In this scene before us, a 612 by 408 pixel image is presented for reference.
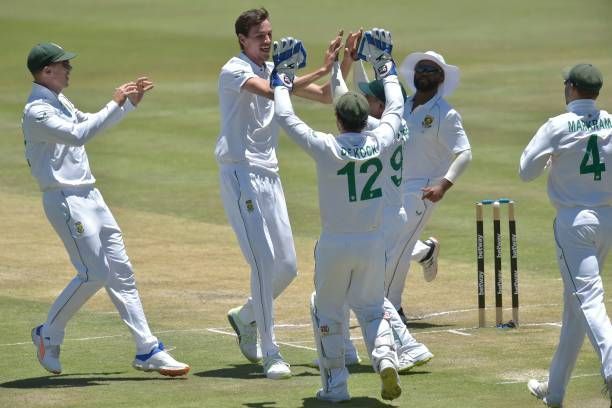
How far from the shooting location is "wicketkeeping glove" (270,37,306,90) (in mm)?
10000

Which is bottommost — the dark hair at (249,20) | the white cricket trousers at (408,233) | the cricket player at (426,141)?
the white cricket trousers at (408,233)

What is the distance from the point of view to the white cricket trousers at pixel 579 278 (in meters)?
9.38

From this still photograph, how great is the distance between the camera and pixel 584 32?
3809cm

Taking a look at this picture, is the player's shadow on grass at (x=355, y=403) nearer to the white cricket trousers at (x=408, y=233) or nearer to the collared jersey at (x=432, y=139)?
the white cricket trousers at (x=408, y=233)

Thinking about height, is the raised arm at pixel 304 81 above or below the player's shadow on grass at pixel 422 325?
above

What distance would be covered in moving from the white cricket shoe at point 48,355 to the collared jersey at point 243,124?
183 centimetres

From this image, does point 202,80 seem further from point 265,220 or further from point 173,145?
point 265,220

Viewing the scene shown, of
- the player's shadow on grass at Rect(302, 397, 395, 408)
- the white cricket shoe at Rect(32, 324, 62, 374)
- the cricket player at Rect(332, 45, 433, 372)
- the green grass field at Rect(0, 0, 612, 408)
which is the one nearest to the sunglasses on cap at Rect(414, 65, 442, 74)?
the cricket player at Rect(332, 45, 433, 372)

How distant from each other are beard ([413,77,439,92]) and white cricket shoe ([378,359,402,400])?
367cm

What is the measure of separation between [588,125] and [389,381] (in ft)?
6.82

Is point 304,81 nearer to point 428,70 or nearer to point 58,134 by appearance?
point 58,134

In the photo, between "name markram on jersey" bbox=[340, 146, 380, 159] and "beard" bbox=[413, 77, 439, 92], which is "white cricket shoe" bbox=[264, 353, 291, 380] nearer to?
"name markram on jersey" bbox=[340, 146, 380, 159]

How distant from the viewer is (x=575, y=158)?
9500mm

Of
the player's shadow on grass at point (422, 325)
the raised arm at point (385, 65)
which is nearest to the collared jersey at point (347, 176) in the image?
the raised arm at point (385, 65)
